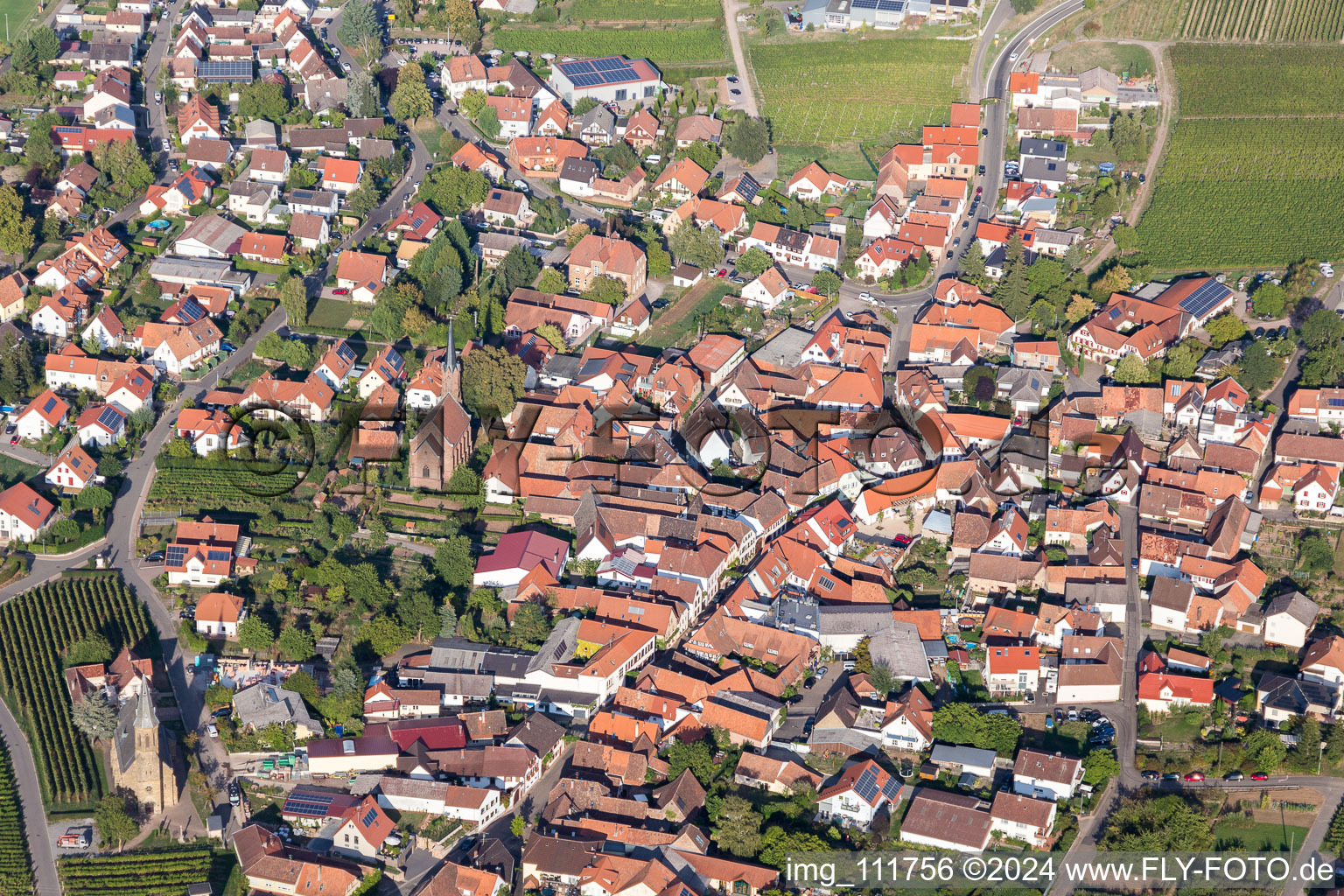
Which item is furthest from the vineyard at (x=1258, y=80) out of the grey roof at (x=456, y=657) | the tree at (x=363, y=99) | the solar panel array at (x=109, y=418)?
the solar panel array at (x=109, y=418)

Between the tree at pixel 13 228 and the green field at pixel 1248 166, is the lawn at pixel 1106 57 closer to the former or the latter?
the green field at pixel 1248 166

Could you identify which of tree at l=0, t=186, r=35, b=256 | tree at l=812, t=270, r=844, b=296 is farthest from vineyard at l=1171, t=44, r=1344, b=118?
tree at l=0, t=186, r=35, b=256

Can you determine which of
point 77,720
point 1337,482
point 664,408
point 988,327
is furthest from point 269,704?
point 1337,482

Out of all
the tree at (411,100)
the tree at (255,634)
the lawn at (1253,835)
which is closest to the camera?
the lawn at (1253,835)

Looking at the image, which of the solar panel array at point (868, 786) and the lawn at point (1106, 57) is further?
the lawn at point (1106, 57)

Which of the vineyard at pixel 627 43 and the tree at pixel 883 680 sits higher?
the vineyard at pixel 627 43

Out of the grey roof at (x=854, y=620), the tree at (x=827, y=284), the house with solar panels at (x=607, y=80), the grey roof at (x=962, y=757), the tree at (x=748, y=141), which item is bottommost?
the grey roof at (x=962, y=757)

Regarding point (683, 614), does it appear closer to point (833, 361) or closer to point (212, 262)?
point (833, 361)

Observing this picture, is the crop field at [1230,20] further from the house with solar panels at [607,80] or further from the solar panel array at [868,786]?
the solar panel array at [868,786]

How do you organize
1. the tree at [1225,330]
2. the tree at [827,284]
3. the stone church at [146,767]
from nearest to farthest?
the stone church at [146,767]
the tree at [1225,330]
the tree at [827,284]
